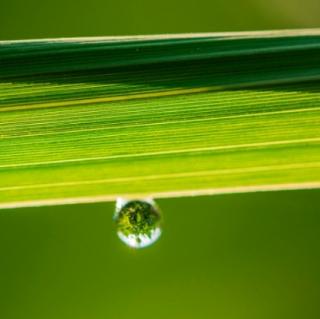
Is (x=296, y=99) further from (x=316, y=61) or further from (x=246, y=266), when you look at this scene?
(x=246, y=266)

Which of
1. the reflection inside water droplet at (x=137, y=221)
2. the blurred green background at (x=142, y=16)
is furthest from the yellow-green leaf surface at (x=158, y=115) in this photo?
the blurred green background at (x=142, y=16)

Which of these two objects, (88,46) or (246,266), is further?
(246,266)

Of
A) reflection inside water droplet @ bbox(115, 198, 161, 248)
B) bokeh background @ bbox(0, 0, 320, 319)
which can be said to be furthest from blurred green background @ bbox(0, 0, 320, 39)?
reflection inside water droplet @ bbox(115, 198, 161, 248)

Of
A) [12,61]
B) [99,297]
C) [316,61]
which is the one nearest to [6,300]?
[99,297]

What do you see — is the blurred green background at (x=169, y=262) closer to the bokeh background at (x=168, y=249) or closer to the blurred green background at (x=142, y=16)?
the bokeh background at (x=168, y=249)

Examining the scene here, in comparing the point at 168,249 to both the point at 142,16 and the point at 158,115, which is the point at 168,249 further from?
the point at 142,16
